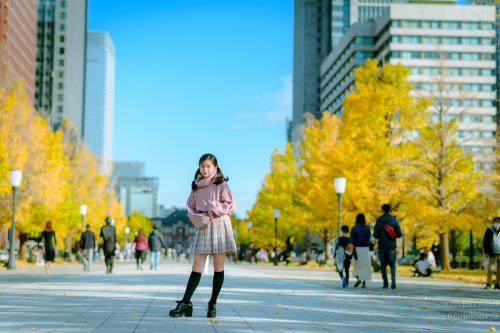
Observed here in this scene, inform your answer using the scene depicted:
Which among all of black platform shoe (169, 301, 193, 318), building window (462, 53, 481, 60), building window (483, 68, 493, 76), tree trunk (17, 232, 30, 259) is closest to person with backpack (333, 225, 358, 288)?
black platform shoe (169, 301, 193, 318)

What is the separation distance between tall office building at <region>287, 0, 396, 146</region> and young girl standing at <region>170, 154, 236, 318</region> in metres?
116

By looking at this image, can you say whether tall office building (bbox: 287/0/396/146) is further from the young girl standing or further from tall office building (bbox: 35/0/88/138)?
the young girl standing

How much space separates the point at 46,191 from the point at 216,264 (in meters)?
25.7

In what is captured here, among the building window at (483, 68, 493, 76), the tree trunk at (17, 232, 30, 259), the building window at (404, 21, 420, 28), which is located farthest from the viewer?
the building window at (483, 68, 493, 76)

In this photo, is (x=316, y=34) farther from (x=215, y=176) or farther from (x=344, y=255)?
(x=215, y=176)

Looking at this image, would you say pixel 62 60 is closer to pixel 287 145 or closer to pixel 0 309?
pixel 287 145

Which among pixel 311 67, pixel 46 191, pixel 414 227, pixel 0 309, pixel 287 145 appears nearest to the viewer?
pixel 0 309

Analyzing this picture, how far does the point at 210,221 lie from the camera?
7.32m

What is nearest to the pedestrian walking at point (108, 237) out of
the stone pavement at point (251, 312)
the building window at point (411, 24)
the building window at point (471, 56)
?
the stone pavement at point (251, 312)

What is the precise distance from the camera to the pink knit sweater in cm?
734

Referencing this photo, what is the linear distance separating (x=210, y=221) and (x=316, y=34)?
127643 mm

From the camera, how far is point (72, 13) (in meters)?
120

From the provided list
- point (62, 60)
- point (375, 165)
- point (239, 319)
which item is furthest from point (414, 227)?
point (62, 60)

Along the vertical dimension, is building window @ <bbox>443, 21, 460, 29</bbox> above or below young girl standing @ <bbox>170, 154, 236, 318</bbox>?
above
